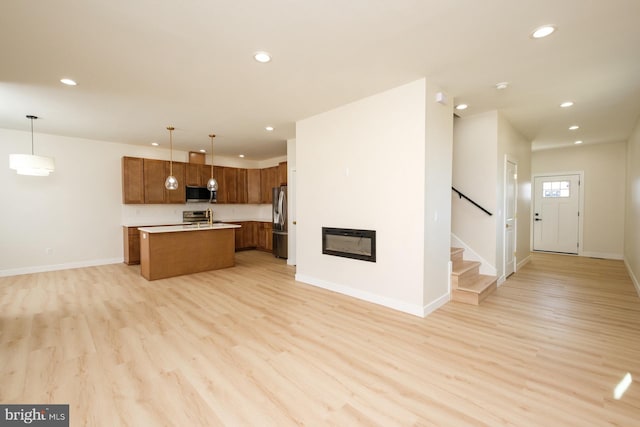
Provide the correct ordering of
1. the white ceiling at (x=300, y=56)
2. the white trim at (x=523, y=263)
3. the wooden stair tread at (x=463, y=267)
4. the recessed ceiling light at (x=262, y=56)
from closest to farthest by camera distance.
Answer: the white ceiling at (x=300, y=56)
the recessed ceiling light at (x=262, y=56)
the wooden stair tread at (x=463, y=267)
the white trim at (x=523, y=263)

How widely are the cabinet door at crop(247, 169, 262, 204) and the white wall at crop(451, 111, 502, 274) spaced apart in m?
5.44

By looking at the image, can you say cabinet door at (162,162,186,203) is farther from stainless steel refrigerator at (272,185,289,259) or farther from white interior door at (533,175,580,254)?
white interior door at (533,175,580,254)

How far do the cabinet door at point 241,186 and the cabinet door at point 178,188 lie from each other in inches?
59.4

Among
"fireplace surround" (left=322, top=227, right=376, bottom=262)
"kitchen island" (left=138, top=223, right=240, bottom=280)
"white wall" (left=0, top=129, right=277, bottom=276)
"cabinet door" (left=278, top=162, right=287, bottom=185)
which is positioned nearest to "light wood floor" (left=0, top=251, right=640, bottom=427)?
"fireplace surround" (left=322, top=227, right=376, bottom=262)

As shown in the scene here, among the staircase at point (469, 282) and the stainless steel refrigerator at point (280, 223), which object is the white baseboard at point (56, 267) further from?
the staircase at point (469, 282)

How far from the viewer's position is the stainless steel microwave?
717 centimetres

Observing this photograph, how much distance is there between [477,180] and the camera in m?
4.54

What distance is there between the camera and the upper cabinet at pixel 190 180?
20.9 feet

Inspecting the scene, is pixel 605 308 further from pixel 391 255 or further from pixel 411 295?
pixel 391 255

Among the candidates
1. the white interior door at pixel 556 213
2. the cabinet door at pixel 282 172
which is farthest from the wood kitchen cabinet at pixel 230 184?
the white interior door at pixel 556 213

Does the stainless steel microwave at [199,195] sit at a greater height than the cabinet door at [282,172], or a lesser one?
lesser

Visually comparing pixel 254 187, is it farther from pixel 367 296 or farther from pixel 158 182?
pixel 367 296

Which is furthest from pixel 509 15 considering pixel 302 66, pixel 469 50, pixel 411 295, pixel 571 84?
pixel 411 295

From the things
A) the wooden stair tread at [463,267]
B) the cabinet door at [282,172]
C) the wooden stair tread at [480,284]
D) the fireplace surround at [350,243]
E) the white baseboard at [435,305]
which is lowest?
the white baseboard at [435,305]
